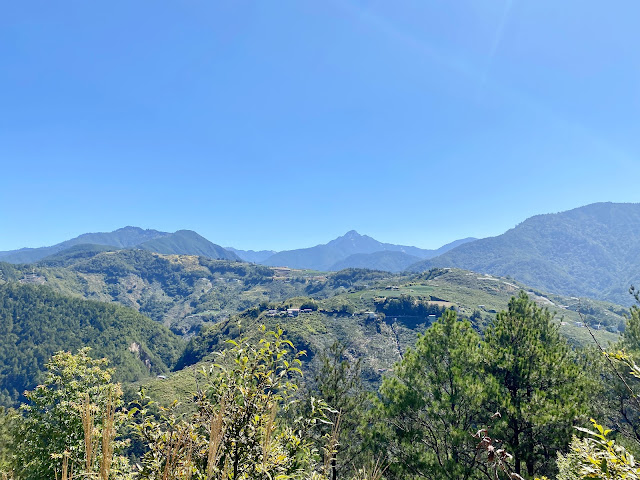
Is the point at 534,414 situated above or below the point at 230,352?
below

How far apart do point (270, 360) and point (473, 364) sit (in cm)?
1432

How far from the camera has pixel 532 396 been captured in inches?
551

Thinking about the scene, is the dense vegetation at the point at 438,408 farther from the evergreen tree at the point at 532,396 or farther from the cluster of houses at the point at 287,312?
the cluster of houses at the point at 287,312

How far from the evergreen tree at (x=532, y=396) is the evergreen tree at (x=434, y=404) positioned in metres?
1.06

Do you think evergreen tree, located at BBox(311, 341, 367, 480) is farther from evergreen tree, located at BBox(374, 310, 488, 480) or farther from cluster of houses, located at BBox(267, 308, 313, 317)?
cluster of houses, located at BBox(267, 308, 313, 317)

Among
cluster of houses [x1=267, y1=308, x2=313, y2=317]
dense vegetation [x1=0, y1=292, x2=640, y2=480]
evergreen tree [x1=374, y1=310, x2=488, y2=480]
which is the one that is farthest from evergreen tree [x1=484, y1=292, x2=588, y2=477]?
cluster of houses [x1=267, y1=308, x2=313, y2=317]

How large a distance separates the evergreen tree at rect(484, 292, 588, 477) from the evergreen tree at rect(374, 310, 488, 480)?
1.06m

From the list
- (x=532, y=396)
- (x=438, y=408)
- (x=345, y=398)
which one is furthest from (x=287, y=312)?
(x=532, y=396)

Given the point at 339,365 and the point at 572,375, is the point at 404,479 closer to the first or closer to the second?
the point at 339,365

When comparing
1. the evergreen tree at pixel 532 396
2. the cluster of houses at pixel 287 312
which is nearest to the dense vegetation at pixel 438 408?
the evergreen tree at pixel 532 396

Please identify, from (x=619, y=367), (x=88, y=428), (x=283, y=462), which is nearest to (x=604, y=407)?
(x=619, y=367)

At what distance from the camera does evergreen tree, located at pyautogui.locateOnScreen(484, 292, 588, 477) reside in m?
13.1

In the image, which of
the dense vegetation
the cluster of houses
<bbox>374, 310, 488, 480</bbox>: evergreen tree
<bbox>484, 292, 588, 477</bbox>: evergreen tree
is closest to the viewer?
the dense vegetation

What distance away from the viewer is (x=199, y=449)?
440 centimetres
